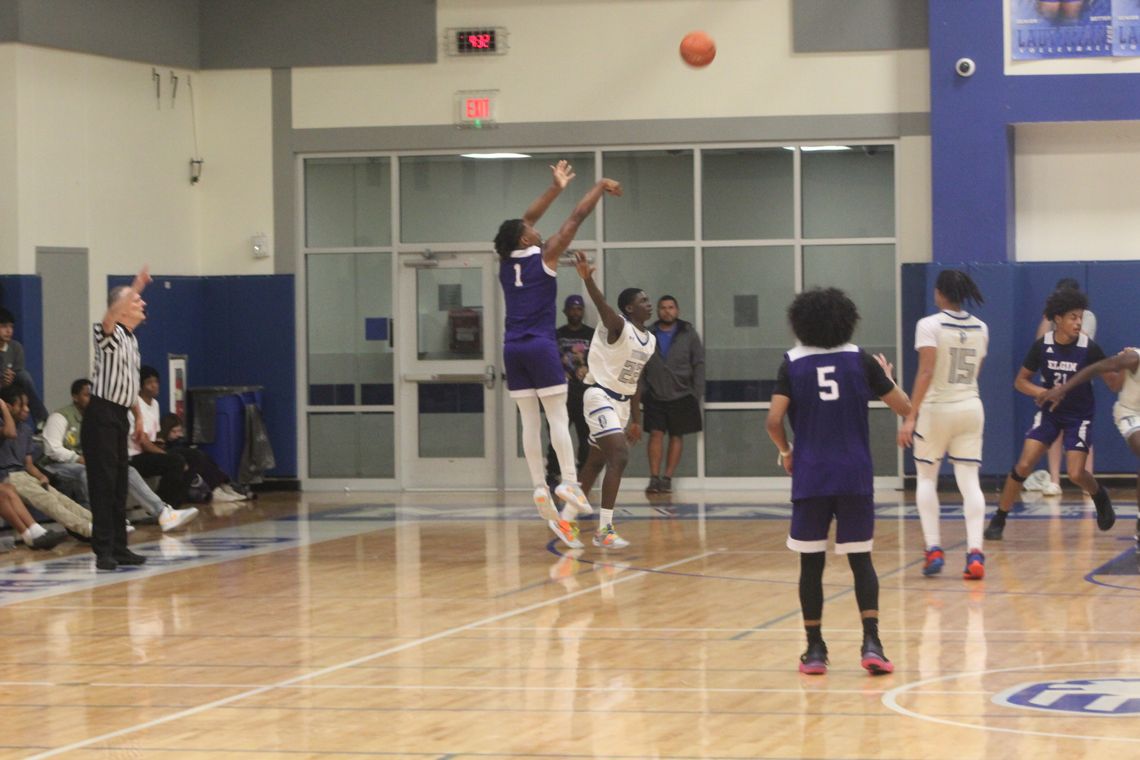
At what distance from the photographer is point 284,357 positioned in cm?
1847

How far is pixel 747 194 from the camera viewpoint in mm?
17734

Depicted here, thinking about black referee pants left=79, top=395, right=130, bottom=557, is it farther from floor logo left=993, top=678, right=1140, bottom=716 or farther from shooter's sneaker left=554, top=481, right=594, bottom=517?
floor logo left=993, top=678, right=1140, bottom=716

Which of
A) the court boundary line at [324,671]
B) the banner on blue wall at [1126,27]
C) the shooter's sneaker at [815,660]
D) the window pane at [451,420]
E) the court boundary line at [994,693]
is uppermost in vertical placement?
the banner on blue wall at [1126,27]

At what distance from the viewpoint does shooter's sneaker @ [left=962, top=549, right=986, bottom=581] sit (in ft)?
33.5

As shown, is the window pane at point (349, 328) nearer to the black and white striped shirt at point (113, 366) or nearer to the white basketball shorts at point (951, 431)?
the black and white striped shirt at point (113, 366)

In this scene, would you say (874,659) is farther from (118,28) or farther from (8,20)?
(118,28)

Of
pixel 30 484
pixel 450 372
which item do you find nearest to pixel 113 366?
pixel 30 484

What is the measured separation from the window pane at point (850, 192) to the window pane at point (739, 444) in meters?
2.02

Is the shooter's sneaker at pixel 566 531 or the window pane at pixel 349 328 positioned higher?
the window pane at pixel 349 328

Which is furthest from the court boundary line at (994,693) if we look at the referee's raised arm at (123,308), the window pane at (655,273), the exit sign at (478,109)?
the exit sign at (478,109)

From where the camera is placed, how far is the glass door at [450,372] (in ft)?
59.9

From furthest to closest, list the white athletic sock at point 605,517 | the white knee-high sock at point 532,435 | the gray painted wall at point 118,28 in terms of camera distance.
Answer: the gray painted wall at point 118,28 → the white athletic sock at point 605,517 → the white knee-high sock at point 532,435

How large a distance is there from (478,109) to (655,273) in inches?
99.3

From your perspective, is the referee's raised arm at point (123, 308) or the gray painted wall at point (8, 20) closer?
the referee's raised arm at point (123, 308)
